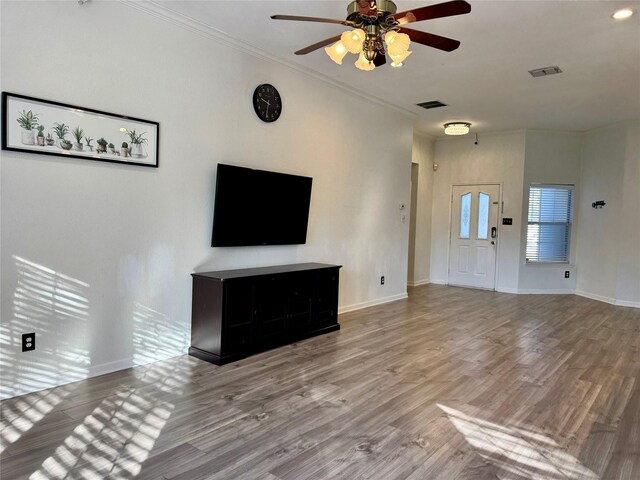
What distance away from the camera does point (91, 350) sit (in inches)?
123

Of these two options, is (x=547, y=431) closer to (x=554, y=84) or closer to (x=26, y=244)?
(x=26, y=244)

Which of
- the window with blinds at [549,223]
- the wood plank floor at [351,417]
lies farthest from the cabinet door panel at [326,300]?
the window with blinds at [549,223]

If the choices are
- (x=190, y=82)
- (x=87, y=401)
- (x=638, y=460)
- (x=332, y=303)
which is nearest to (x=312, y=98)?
(x=190, y=82)

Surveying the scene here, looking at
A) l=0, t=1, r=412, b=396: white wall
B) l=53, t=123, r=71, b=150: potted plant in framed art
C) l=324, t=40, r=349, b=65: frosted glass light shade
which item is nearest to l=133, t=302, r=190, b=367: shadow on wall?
l=0, t=1, r=412, b=396: white wall

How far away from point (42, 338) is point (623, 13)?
4.83 metres

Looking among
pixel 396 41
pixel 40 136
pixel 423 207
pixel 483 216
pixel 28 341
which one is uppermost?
pixel 396 41

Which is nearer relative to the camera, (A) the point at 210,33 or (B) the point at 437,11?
(B) the point at 437,11

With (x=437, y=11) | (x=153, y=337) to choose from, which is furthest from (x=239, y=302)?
(x=437, y=11)

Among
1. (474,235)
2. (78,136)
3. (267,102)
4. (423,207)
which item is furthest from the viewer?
(423,207)

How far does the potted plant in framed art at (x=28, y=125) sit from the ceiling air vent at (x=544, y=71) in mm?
4581

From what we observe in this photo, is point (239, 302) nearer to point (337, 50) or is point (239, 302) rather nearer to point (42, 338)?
point (42, 338)

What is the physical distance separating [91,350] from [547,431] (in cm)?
312

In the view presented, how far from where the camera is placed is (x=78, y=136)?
2969 mm

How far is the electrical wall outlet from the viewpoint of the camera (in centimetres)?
279
